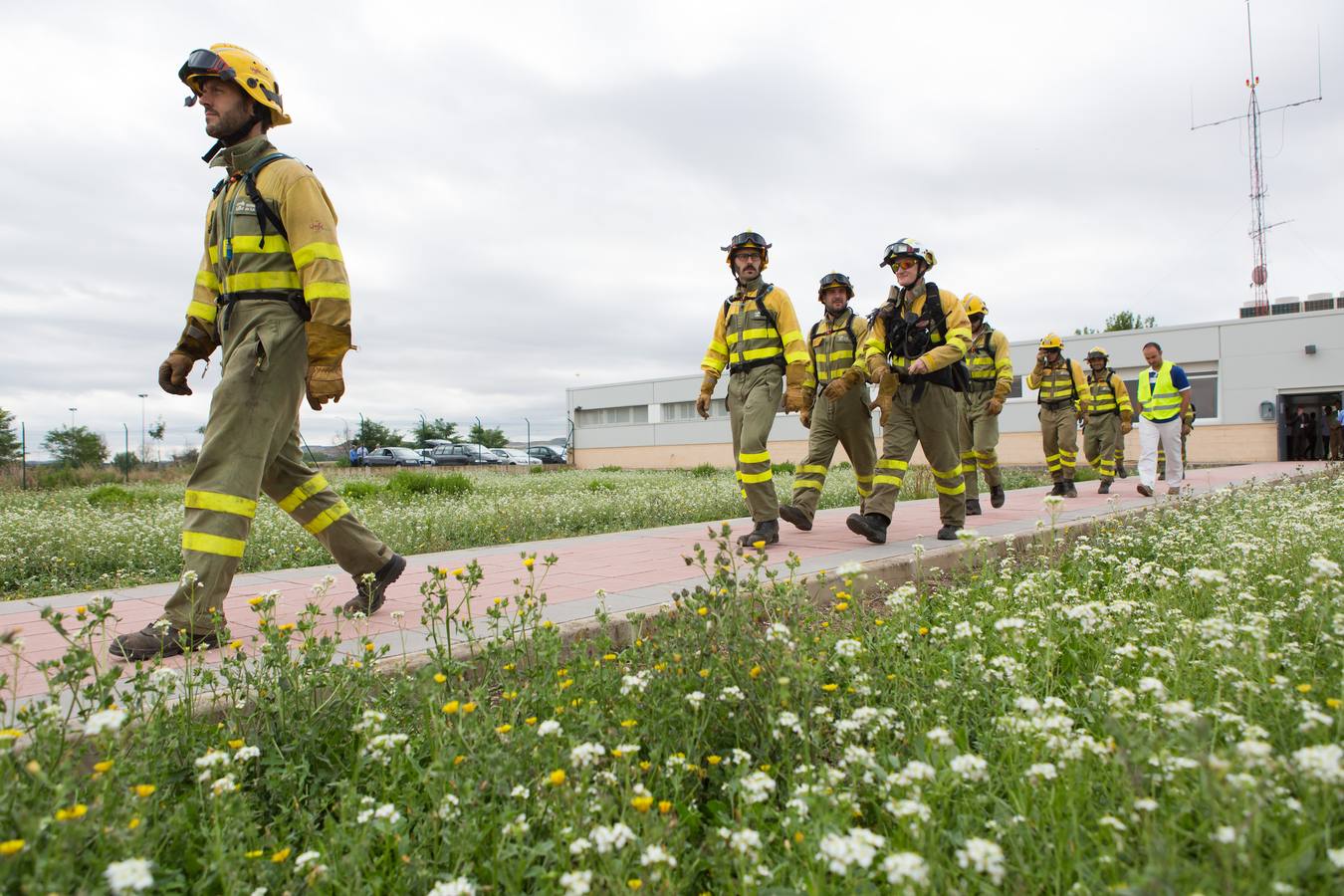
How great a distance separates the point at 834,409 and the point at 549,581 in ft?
10.3

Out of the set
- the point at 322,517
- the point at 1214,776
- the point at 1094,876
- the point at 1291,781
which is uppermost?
the point at 322,517

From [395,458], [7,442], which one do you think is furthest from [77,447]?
[395,458]

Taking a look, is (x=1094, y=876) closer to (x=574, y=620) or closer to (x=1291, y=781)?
(x=1291, y=781)

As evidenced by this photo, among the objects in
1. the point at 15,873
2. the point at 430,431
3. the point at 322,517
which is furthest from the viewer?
the point at 430,431

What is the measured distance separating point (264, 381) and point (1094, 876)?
3294 millimetres

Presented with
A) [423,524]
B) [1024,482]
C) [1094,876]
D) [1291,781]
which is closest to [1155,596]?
[1291,781]

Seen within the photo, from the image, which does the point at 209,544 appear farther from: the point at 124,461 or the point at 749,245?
the point at 124,461

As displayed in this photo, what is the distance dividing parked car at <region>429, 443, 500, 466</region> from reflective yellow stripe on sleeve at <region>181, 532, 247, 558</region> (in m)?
39.6

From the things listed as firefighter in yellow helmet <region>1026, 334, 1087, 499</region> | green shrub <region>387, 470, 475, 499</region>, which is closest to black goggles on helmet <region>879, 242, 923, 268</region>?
firefighter in yellow helmet <region>1026, 334, 1087, 499</region>

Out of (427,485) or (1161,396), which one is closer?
(1161,396)

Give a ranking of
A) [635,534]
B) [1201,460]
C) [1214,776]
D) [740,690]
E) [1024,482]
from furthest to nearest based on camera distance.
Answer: [1201,460] → [1024,482] → [635,534] → [740,690] → [1214,776]

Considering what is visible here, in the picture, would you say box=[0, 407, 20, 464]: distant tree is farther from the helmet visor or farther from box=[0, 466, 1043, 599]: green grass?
the helmet visor

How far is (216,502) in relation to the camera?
10.7 feet

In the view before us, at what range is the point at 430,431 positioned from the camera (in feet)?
208
